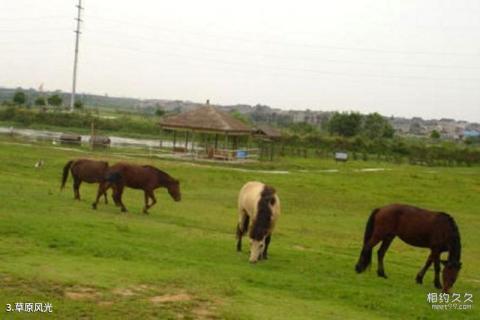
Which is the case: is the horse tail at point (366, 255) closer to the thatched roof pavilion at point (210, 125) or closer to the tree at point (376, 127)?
the thatched roof pavilion at point (210, 125)

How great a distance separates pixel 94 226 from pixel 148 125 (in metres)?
69.8

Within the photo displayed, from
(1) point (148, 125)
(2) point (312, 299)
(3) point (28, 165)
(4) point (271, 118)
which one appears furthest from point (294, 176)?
(4) point (271, 118)

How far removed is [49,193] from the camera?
19.1 metres

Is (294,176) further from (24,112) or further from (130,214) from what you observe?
(24,112)

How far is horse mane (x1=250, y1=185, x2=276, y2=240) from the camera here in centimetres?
1187

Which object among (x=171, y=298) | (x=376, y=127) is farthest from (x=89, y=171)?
(x=376, y=127)

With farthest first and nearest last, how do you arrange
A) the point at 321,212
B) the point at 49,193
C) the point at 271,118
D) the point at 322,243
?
the point at 271,118 < the point at 321,212 < the point at 49,193 < the point at 322,243

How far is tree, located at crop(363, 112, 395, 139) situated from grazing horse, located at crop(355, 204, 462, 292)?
76.6 m

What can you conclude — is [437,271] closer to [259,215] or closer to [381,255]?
[381,255]

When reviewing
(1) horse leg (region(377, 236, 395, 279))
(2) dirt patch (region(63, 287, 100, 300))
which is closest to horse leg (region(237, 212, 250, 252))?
(1) horse leg (region(377, 236, 395, 279))

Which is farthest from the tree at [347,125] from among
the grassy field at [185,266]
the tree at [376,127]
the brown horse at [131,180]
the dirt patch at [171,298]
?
the dirt patch at [171,298]

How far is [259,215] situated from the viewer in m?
12.0

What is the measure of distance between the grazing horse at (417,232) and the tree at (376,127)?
251 feet

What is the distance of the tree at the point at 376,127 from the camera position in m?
89.4
